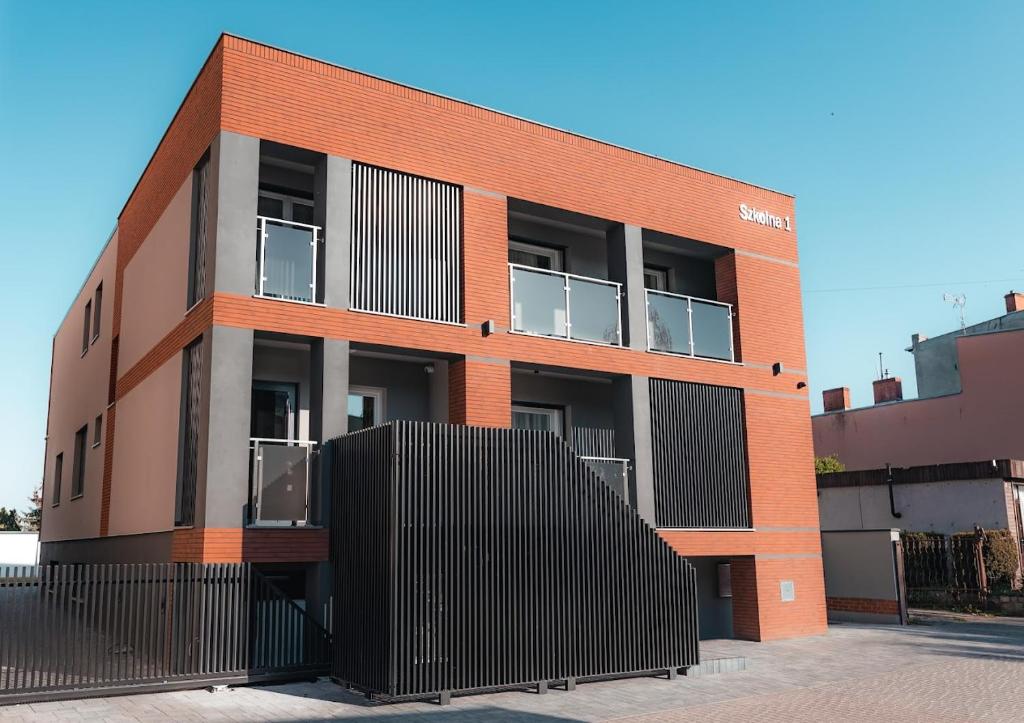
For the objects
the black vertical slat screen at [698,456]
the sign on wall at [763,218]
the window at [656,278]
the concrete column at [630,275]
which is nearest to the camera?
the black vertical slat screen at [698,456]

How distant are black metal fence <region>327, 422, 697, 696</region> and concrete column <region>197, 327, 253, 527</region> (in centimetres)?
121

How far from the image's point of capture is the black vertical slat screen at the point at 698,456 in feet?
52.2

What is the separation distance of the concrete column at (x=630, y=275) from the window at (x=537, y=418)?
195 cm

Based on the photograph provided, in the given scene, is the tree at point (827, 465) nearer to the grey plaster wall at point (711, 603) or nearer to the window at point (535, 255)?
the grey plaster wall at point (711, 603)

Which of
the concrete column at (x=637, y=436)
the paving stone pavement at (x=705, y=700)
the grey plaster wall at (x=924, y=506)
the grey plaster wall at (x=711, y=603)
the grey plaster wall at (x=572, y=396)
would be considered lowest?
the paving stone pavement at (x=705, y=700)

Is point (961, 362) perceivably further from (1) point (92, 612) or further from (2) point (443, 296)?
(1) point (92, 612)

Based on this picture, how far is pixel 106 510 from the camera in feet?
58.1

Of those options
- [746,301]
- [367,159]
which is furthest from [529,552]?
[746,301]

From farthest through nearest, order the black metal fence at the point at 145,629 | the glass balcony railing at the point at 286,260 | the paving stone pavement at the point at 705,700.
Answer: the glass balcony railing at the point at 286,260
the black metal fence at the point at 145,629
the paving stone pavement at the point at 705,700

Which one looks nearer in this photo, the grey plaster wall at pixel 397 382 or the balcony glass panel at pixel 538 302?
the grey plaster wall at pixel 397 382

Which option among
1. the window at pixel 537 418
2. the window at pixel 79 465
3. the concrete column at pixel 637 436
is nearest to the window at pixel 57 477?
the window at pixel 79 465

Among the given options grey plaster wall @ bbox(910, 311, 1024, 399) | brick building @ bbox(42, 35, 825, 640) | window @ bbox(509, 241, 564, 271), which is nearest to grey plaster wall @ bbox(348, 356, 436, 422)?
brick building @ bbox(42, 35, 825, 640)

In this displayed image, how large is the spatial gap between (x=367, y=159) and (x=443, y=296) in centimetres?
236

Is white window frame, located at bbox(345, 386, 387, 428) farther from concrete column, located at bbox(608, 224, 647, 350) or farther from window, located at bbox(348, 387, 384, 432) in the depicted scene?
concrete column, located at bbox(608, 224, 647, 350)
